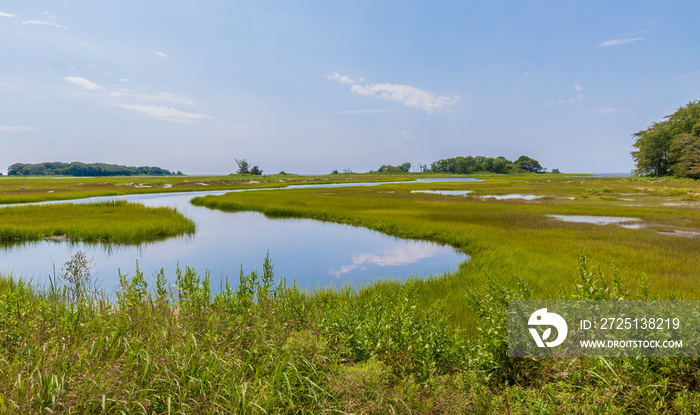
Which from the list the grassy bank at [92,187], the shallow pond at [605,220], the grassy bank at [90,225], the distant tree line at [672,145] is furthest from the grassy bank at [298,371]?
the distant tree line at [672,145]

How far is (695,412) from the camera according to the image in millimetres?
3305

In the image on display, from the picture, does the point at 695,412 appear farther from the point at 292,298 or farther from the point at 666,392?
the point at 292,298

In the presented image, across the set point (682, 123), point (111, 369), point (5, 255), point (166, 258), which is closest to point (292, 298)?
point (111, 369)

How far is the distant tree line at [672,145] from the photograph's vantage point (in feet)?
234

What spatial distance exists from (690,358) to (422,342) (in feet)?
10.9

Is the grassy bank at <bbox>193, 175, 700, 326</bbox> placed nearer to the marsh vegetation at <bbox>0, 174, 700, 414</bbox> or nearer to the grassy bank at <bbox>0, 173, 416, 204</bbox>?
the marsh vegetation at <bbox>0, 174, 700, 414</bbox>

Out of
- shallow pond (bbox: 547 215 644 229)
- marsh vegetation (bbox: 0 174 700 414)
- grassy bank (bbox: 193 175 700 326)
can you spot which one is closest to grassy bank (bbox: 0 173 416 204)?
grassy bank (bbox: 193 175 700 326)

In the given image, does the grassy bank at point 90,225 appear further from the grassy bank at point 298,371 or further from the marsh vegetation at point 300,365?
the grassy bank at point 298,371

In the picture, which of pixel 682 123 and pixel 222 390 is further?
pixel 682 123

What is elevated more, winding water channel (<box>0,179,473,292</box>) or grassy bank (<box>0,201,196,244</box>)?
grassy bank (<box>0,201,196,244</box>)

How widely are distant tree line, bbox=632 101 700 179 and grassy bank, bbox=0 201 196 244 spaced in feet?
332

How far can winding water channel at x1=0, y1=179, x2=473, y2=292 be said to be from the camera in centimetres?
1335

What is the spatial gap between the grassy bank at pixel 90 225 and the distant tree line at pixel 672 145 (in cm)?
10113

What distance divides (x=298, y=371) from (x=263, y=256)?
1361cm
